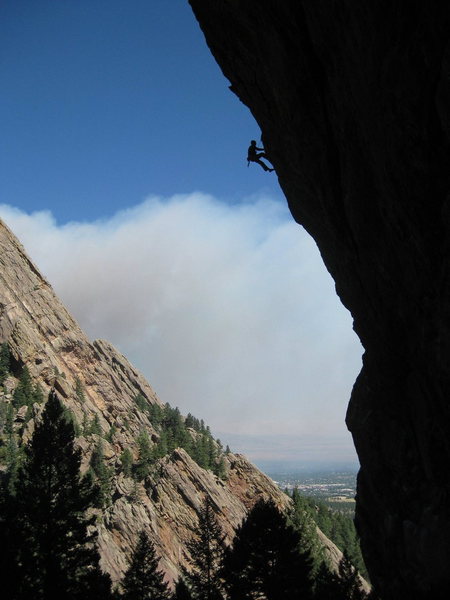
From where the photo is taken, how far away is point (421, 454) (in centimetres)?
1289

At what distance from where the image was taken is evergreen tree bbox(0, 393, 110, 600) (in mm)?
17344

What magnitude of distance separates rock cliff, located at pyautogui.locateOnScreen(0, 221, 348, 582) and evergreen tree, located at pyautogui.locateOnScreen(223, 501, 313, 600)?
104 feet

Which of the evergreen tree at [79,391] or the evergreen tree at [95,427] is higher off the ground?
the evergreen tree at [79,391]

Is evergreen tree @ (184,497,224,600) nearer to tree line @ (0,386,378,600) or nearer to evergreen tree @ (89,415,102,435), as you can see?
tree line @ (0,386,378,600)

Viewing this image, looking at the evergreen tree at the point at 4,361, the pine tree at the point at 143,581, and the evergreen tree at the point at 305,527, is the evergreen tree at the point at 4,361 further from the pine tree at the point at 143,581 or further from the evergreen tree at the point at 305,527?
the pine tree at the point at 143,581

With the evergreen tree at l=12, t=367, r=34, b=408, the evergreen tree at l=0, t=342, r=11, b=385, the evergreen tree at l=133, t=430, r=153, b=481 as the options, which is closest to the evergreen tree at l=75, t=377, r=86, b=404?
the evergreen tree at l=12, t=367, r=34, b=408

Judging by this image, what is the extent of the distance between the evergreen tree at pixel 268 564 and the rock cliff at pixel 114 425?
31.7m

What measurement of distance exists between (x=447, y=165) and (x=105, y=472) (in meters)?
81.5

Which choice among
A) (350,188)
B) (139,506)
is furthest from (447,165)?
(139,506)

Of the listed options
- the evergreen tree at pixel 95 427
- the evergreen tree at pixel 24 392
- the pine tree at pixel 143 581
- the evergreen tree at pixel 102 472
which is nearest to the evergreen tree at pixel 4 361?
the evergreen tree at pixel 24 392

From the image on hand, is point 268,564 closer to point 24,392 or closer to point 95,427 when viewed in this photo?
point 95,427

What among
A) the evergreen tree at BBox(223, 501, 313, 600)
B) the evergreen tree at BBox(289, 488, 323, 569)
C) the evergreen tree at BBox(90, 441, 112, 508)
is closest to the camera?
the evergreen tree at BBox(223, 501, 313, 600)

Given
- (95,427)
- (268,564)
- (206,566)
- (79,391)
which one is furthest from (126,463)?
(268,564)

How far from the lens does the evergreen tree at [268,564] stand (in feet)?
73.8
